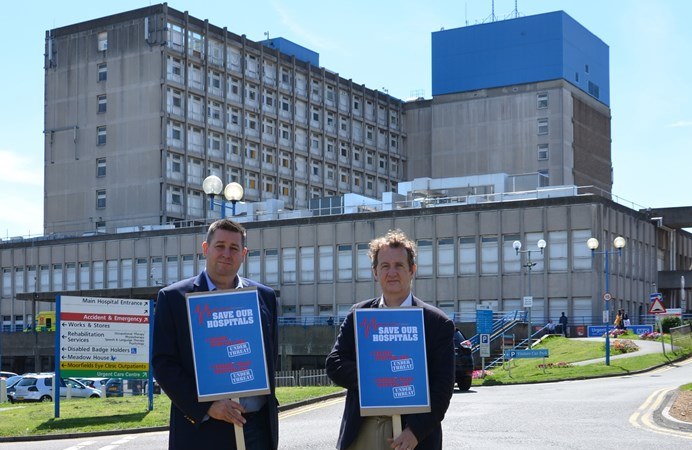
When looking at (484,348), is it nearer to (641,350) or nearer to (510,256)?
(641,350)

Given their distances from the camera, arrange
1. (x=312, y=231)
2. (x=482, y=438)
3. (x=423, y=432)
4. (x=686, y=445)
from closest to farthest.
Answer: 1. (x=423, y=432)
2. (x=686, y=445)
3. (x=482, y=438)
4. (x=312, y=231)

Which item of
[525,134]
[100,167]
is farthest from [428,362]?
[525,134]

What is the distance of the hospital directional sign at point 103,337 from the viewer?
2450cm

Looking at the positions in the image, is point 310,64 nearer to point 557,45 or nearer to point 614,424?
point 557,45

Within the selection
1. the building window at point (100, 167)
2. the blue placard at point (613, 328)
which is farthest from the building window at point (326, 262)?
the building window at point (100, 167)

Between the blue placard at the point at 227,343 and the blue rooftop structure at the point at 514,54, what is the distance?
101677 millimetres

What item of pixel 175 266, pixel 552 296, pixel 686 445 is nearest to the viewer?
pixel 686 445

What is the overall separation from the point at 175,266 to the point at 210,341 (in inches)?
2814

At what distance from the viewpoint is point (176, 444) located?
7.45 m

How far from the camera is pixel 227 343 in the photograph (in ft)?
24.5

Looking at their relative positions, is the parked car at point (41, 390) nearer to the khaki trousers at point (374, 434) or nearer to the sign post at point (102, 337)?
the sign post at point (102, 337)

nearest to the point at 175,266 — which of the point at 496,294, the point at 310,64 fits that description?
the point at 496,294

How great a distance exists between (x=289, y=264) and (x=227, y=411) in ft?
220

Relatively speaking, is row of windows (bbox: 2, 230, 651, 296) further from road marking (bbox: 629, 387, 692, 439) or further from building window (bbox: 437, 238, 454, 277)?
road marking (bbox: 629, 387, 692, 439)
